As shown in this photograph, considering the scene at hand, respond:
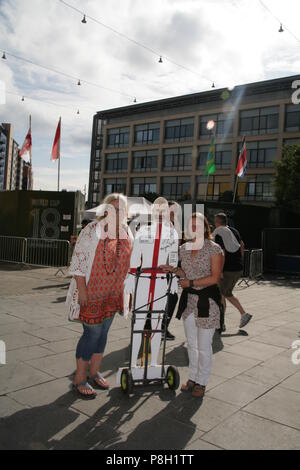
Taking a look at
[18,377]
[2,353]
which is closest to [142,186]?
[2,353]

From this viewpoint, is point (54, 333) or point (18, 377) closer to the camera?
point (18, 377)

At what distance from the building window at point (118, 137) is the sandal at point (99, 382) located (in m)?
57.8

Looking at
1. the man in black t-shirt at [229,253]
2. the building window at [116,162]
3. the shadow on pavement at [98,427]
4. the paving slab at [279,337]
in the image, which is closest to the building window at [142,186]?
the building window at [116,162]

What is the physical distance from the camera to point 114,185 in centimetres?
6172

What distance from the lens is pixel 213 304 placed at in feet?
13.3

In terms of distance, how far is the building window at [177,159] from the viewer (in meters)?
52.7

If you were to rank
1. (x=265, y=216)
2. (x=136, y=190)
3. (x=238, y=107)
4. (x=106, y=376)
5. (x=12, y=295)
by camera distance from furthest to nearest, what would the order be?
(x=136, y=190) → (x=238, y=107) → (x=265, y=216) → (x=12, y=295) → (x=106, y=376)

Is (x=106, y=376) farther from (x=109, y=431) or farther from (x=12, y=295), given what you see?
(x=12, y=295)

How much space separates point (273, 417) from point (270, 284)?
1145 cm

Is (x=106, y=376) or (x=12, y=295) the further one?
(x=12, y=295)

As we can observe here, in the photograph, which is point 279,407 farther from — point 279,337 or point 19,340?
point 19,340

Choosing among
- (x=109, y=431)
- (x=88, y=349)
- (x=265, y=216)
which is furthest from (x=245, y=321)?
(x=265, y=216)

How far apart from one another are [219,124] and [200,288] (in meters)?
48.3

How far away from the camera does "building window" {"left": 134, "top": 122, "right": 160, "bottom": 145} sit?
56.5 m
